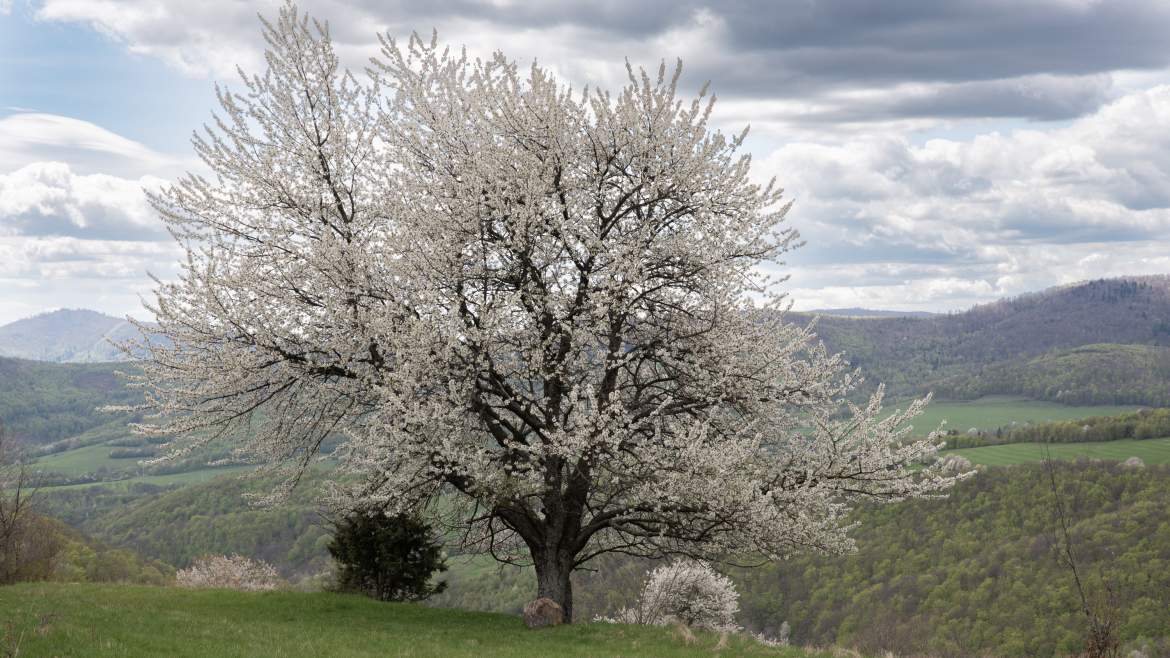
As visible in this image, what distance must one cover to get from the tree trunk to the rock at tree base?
1.68 ft

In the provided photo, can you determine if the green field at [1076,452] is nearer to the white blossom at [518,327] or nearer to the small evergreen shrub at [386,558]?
the small evergreen shrub at [386,558]

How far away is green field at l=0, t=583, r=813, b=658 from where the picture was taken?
12.2m

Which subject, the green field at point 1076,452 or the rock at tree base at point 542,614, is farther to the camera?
the green field at point 1076,452

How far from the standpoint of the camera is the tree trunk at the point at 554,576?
18.7 metres

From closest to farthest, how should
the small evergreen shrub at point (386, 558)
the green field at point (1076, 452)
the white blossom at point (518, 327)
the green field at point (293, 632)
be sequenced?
the green field at point (293, 632) → the white blossom at point (518, 327) → the small evergreen shrub at point (386, 558) → the green field at point (1076, 452)

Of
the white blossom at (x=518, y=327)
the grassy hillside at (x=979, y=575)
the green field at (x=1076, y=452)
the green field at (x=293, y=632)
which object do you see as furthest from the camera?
the green field at (x=1076, y=452)

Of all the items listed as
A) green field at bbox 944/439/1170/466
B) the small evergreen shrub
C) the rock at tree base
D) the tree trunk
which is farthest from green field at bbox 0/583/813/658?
green field at bbox 944/439/1170/466

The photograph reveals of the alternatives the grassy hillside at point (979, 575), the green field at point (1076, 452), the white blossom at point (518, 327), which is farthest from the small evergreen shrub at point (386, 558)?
the green field at point (1076, 452)

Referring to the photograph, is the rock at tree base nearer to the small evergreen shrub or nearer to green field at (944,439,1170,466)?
the small evergreen shrub

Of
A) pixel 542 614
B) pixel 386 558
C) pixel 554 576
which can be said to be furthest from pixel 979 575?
pixel 542 614

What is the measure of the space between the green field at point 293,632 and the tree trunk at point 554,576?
104cm

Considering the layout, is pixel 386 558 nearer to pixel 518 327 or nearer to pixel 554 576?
pixel 554 576

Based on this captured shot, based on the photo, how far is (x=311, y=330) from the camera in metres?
16.8

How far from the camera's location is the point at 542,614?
17984 mm
